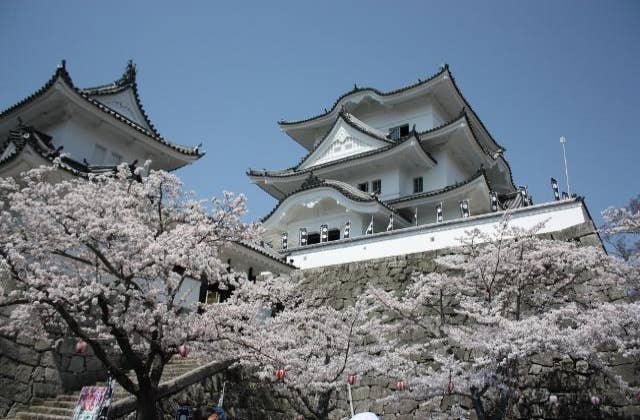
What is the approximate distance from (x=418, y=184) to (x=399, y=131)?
3.76m

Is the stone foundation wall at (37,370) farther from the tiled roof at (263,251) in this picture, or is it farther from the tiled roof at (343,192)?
the tiled roof at (343,192)

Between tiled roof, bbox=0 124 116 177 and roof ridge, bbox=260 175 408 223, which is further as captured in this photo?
roof ridge, bbox=260 175 408 223

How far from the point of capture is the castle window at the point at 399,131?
2273 centimetres

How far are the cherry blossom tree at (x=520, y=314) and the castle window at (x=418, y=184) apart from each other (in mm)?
10097

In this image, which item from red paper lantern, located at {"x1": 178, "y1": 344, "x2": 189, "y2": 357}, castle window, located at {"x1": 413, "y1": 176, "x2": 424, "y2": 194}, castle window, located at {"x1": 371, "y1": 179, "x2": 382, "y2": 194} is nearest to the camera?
red paper lantern, located at {"x1": 178, "y1": 344, "x2": 189, "y2": 357}

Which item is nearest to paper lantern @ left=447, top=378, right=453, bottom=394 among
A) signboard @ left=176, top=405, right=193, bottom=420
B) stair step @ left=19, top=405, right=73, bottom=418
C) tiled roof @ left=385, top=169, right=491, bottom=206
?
signboard @ left=176, top=405, right=193, bottom=420

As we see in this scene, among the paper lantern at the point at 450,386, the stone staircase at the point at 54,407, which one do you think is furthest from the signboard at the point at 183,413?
the paper lantern at the point at 450,386

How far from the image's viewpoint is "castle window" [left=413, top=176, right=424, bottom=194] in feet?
67.4

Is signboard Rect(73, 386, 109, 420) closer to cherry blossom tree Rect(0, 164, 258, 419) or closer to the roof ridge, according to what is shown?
cherry blossom tree Rect(0, 164, 258, 419)

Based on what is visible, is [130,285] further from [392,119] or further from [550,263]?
[392,119]

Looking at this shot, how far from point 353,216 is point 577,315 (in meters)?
11.5

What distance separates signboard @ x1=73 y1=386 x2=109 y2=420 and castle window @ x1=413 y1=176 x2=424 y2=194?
16.7 meters

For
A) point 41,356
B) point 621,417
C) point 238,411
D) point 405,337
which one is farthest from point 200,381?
point 621,417

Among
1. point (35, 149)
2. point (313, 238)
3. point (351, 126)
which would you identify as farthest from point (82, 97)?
point (351, 126)
